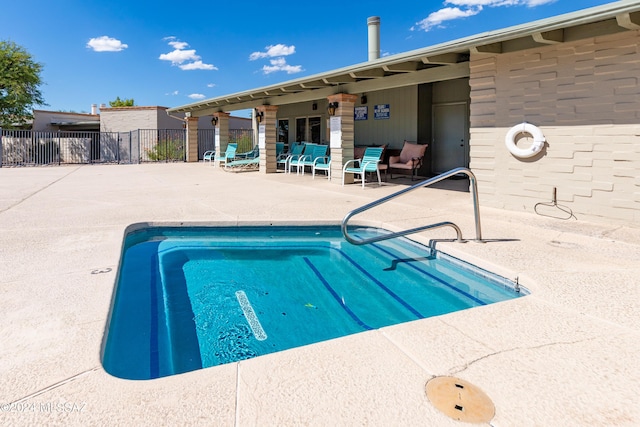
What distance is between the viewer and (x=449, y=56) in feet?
21.8

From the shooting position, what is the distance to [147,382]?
6.00 ft

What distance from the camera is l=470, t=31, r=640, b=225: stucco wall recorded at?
470 centimetres

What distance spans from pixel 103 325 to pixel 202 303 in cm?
117

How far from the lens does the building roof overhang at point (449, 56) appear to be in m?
4.32

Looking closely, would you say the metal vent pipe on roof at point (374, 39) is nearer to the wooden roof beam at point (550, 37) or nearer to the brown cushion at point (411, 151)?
the brown cushion at point (411, 151)

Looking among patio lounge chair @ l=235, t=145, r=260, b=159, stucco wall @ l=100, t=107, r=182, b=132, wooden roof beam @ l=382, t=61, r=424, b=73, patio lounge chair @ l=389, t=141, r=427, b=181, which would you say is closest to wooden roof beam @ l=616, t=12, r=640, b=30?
wooden roof beam @ l=382, t=61, r=424, b=73

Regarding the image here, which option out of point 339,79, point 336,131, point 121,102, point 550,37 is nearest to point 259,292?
point 550,37

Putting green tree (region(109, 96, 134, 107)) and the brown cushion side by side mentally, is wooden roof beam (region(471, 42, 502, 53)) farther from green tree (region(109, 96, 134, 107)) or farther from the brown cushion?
green tree (region(109, 96, 134, 107))

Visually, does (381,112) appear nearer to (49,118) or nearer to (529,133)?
(529,133)

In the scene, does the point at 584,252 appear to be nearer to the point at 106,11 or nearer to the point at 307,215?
the point at 307,215

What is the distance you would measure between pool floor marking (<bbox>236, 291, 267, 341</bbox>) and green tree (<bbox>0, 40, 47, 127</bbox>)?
83.9ft

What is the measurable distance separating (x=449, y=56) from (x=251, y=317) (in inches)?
217

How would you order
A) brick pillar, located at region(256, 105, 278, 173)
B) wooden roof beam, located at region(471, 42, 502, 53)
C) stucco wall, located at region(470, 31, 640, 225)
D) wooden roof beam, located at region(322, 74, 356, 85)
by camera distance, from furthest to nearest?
brick pillar, located at region(256, 105, 278, 173) → wooden roof beam, located at region(322, 74, 356, 85) → wooden roof beam, located at region(471, 42, 502, 53) → stucco wall, located at region(470, 31, 640, 225)

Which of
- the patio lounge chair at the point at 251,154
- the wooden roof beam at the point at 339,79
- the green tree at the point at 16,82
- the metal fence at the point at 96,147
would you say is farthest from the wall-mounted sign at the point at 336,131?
the green tree at the point at 16,82
